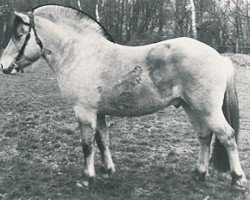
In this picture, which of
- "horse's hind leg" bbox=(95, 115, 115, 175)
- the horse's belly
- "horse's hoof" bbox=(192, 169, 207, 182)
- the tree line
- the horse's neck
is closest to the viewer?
the horse's belly

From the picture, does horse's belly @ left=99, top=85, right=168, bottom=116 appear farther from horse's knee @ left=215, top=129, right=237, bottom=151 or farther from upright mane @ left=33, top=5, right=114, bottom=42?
upright mane @ left=33, top=5, right=114, bottom=42

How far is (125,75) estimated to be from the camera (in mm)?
5289

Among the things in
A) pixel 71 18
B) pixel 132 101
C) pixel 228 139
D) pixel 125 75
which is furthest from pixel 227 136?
pixel 71 18

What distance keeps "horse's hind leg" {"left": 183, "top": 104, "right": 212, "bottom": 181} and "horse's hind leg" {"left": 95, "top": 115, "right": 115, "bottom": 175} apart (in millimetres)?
1267

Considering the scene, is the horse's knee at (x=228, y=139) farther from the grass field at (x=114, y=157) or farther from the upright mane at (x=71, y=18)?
the upright mane at (x=71, y=18)

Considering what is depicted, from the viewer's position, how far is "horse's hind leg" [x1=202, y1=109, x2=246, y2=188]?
4.96 m

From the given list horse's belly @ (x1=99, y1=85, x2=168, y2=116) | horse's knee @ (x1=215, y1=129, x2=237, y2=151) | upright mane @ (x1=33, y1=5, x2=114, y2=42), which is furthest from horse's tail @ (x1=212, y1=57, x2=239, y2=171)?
upright mane @ (x1=33, y1=5, x2=114, y2=42)

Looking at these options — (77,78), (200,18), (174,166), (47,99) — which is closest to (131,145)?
(174,166)

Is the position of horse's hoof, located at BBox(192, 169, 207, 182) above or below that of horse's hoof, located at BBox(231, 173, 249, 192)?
below

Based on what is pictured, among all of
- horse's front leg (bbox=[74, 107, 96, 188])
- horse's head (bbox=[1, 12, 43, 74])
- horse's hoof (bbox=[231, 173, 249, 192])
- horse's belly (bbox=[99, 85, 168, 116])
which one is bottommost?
horse's hoof (bbox=[231, 173, 249, 192])

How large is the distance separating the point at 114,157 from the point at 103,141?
1032 mm

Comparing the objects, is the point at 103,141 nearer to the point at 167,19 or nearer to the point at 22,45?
the point at 22,45

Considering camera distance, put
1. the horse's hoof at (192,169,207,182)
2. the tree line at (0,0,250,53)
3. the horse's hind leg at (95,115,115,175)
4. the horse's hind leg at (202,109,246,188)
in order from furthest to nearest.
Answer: the tree line at (0,0,250,53)
the horse's hind leg at (95,115,115,175)
the horse's hoof at (192,169,207,182)
the horse's hind leg at (202,109,246,188)

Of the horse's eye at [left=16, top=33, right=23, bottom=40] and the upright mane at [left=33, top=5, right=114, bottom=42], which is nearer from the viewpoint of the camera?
the horse's eye at [left=16, top=33, right=23, bottom=40]
